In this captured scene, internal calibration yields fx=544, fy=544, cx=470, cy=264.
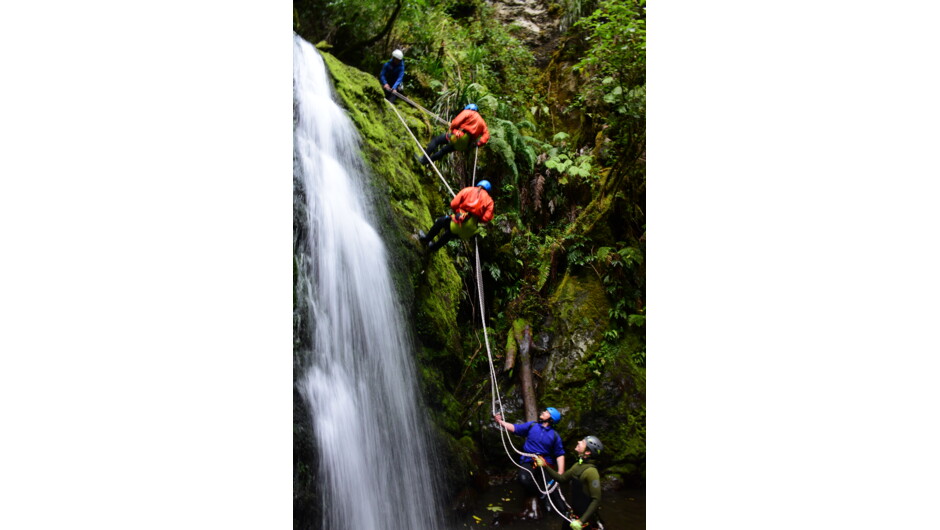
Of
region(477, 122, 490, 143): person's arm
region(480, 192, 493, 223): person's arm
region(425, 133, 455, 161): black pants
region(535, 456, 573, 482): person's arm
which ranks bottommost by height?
region(535, 456, 573, 482): person's arm

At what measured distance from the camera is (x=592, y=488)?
3.27 meters

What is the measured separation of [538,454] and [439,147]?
231 centimetres

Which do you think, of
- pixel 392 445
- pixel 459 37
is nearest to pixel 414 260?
pixel 392 445

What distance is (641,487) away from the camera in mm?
3555

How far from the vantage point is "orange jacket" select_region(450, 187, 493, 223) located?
3670mm

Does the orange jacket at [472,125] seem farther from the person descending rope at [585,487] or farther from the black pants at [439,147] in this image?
the person descending rope at [585,487]

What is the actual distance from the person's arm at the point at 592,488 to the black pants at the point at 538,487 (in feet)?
0.57

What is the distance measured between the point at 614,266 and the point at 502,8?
2134 millimetres

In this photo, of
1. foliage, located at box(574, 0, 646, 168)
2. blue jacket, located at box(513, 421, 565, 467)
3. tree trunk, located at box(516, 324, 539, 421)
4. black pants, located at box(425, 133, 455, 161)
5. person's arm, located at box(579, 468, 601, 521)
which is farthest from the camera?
black pants, located at box(425, 133, 455, 161)

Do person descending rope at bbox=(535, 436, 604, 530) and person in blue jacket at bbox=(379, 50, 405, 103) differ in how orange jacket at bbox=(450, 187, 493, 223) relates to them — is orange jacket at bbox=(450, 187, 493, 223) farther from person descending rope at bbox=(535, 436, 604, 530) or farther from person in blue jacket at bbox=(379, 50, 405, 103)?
person descending rope at bbox=(535, 436, 604, 530)

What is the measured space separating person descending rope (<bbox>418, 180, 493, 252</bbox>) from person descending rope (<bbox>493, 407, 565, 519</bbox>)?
129 cm

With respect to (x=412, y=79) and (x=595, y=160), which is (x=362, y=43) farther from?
(x=595, y=160)

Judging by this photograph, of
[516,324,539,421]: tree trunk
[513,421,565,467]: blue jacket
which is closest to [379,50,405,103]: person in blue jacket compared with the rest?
[516,324,539,421]: tree trunk

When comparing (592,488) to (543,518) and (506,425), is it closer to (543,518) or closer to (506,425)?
(543,518)
